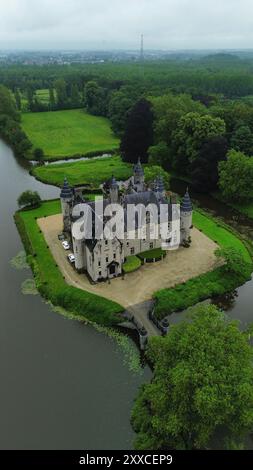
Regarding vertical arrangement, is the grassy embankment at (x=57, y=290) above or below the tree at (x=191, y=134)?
below

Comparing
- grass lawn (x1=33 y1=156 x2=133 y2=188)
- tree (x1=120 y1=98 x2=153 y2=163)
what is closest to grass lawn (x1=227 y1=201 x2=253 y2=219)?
grass lawn (x1=33 y1=156 x2=133 y2=188)

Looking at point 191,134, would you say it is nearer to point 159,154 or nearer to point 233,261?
point 159,154

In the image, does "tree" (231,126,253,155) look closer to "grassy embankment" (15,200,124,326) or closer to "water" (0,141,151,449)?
"grassy embankment" (15,200,124,326)

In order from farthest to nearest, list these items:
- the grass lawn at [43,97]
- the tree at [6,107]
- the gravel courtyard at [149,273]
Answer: the grass lawn at [43,97]
the tree at [6,107]
the gravel courtyard at [149,273]

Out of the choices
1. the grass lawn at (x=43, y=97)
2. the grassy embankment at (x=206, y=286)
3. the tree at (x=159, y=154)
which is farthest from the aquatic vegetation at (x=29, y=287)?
the grass lawn at (x=43, y=97)

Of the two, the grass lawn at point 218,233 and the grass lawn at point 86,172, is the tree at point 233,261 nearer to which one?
the grass lawn at point 218,233
